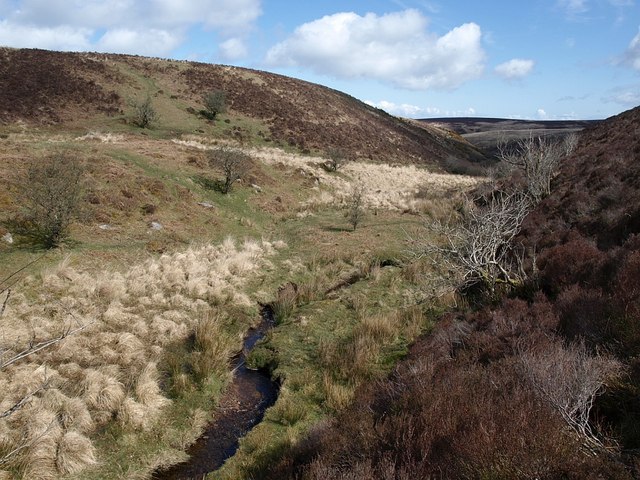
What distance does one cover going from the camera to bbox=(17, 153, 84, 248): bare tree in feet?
43.1

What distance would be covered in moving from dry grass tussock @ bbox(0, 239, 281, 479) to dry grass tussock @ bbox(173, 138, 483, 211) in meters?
14.4

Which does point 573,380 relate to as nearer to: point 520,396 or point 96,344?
point 520,396

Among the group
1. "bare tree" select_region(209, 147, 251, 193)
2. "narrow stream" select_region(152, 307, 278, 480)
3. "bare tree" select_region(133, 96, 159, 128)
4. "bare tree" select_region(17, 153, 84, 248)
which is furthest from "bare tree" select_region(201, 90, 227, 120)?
"narrow stream" select_region(152, 307, 278, 480)

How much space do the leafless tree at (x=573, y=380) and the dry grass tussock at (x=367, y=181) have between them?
21.9 meters

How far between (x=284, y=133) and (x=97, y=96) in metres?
19.8

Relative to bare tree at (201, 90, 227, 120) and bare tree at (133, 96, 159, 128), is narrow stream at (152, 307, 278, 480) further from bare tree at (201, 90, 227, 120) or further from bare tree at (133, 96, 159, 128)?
bare tree at (201, 90, 227, 120)

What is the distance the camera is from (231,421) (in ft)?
27.2

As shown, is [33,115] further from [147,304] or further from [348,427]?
[348,427]

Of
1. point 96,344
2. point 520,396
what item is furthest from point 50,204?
point 520,396

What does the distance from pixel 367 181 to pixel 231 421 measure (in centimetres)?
2984

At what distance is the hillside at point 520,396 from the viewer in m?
3.96

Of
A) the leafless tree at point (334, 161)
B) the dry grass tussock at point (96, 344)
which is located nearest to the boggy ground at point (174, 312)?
the dry grass tussock at point (96, 344)

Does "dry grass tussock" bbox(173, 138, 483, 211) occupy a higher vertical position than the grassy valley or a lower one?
higher

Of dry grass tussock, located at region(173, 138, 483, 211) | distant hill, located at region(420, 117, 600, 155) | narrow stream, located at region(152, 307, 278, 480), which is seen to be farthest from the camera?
distant hill, located at region(420, 117, 600, 155)
